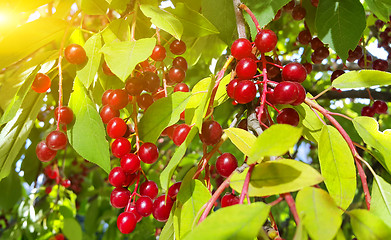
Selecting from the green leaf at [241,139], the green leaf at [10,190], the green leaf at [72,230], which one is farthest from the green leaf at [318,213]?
the green leaf at [10,190]

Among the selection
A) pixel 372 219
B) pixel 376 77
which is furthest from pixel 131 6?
pixel 372 219

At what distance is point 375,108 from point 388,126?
1.44 m

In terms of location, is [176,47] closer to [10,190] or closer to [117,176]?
[117,176]

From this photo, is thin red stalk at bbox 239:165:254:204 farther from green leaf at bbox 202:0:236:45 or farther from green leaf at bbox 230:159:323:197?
green leaf at bbox 202:0:236:45

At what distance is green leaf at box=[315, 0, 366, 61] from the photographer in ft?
2.39

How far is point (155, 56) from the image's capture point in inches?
26.4

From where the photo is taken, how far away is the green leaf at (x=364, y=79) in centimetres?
54

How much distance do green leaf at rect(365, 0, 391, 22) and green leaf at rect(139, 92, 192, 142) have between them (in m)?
0.41

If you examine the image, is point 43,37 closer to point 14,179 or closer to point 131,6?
point 131,6

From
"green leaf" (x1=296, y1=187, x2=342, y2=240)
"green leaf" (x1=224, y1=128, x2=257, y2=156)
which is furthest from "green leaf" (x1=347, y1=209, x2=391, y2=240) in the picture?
"green leaf" (x1=224, y1=128, x2=257, y2=156)

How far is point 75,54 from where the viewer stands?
0.63 meters

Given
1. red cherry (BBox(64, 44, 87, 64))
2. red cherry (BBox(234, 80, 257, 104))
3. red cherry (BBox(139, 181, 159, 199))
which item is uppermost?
red cherry (BBox(64, 44, 87, 64))

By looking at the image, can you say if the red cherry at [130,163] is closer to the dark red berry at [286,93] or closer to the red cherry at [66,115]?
the red cherry at [66,115]

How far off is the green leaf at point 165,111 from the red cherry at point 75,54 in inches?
6.3
